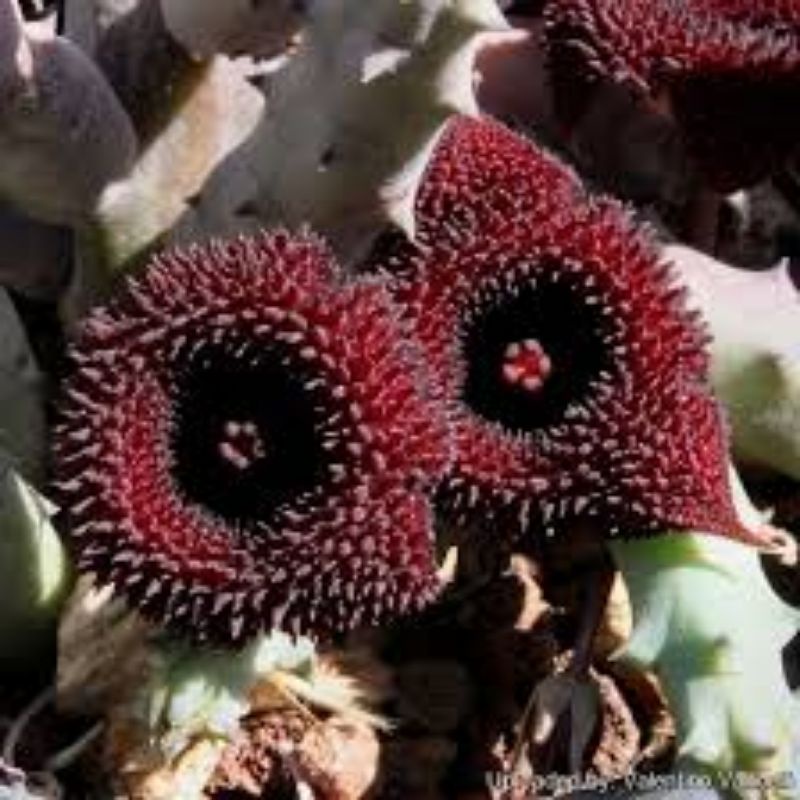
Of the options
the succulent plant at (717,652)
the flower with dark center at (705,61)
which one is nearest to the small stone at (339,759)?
the succulent plant at (717,652)

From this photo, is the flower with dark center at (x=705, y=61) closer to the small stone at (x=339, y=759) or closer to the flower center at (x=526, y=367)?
the flower center at (x=526, y=367)

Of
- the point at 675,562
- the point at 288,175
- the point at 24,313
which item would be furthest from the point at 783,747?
the point at 24,313

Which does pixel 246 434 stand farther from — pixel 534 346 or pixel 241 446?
pixel 534 346

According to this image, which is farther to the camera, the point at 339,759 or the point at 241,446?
the point at 339,759

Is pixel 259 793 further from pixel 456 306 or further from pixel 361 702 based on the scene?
pixel 456 306

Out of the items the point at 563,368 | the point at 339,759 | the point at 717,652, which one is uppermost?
the point at 563,368

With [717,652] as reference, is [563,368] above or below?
above

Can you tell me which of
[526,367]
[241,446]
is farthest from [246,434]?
[526,367]
